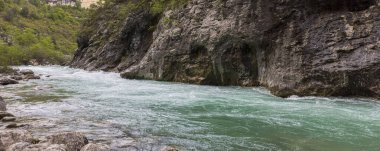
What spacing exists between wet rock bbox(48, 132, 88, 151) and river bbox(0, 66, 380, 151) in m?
1.20

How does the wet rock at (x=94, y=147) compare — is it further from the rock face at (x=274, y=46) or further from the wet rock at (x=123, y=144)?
the rock face at (x=274, y=46)

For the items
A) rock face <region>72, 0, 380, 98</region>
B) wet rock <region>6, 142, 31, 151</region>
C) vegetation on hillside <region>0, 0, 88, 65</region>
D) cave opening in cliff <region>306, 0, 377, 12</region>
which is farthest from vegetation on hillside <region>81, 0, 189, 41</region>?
wet rock <region>6, 142, 31, 151</region>

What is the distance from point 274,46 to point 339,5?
13.9ft

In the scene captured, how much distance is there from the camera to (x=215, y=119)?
13.4 meters

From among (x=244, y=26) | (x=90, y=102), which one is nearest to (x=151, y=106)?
(x=90, y=102)

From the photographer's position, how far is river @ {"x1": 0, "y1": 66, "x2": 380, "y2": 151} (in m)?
10.4

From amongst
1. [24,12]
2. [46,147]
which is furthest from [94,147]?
[24,12]

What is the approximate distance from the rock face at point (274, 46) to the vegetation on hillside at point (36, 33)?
180ft

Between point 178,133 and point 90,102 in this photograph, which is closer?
point 178,133

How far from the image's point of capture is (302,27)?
71.7ft

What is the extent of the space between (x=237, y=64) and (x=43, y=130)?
16141 millimetres

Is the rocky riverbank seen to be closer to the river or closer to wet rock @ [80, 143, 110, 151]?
wet rock @ [80, 143, 110, 151]

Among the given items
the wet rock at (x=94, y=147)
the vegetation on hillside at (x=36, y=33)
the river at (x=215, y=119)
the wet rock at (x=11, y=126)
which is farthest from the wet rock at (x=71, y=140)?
the vegetation on hillside at (x=36, y=33)

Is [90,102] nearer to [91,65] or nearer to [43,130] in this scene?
[43,130]
